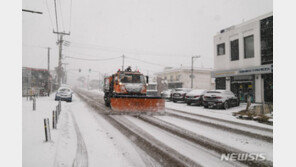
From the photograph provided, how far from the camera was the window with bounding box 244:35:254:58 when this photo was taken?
60.5 feet

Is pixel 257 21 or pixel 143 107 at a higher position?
pixel 257 21

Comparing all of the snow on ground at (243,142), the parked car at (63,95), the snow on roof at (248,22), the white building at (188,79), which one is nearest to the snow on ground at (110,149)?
the snow on ground at (243,142)

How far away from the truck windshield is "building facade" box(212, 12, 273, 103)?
486 inches

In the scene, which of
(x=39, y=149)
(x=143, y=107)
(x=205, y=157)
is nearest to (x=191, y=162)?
(x=205, y=157)

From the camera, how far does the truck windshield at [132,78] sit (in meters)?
10.9

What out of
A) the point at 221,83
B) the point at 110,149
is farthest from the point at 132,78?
the point at 221,83

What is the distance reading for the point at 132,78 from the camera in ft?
36.5

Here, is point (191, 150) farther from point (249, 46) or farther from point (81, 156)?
point (249, 46)

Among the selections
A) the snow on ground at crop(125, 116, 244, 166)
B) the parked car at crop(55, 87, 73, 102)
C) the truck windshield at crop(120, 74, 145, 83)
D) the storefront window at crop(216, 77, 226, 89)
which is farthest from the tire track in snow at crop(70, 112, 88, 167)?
the storefront window at crop(216, 77, 226, 89)

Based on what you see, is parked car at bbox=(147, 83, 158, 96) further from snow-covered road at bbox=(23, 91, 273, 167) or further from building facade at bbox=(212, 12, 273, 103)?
snow-covered road at bbox=(23, 91, 273, 167)

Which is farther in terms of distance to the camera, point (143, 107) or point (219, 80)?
point (219, 80)

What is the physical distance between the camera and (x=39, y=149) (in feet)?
12.9
